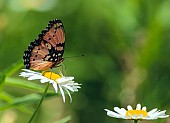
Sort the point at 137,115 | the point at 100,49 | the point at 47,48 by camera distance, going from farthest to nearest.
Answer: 1. the point at 100,49
2. the point at 47,48
3. the point at 137,115

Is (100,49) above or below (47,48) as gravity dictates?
above

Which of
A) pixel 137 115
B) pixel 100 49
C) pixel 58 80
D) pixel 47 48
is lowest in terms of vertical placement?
pixel 137 115

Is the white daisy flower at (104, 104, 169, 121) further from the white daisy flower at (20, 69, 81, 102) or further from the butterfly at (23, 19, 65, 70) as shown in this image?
the butterfly at (23, 19, 65, 70)

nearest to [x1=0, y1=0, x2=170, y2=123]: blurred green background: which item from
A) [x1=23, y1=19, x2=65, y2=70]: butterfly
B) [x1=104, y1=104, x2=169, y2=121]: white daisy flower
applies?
[x1=23, y1=19, x2=65, y2=70]: butterfly

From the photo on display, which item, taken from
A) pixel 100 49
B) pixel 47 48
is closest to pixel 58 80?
pixel 47 48

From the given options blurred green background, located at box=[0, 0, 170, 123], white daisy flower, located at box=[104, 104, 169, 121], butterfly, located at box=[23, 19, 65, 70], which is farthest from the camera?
blurred green background, located at box=[0, 0, 170, 123]

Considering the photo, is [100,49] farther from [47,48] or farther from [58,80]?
[58,80]

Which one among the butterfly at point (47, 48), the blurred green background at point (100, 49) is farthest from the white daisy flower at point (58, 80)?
the blurred green background at point (100, 49)
